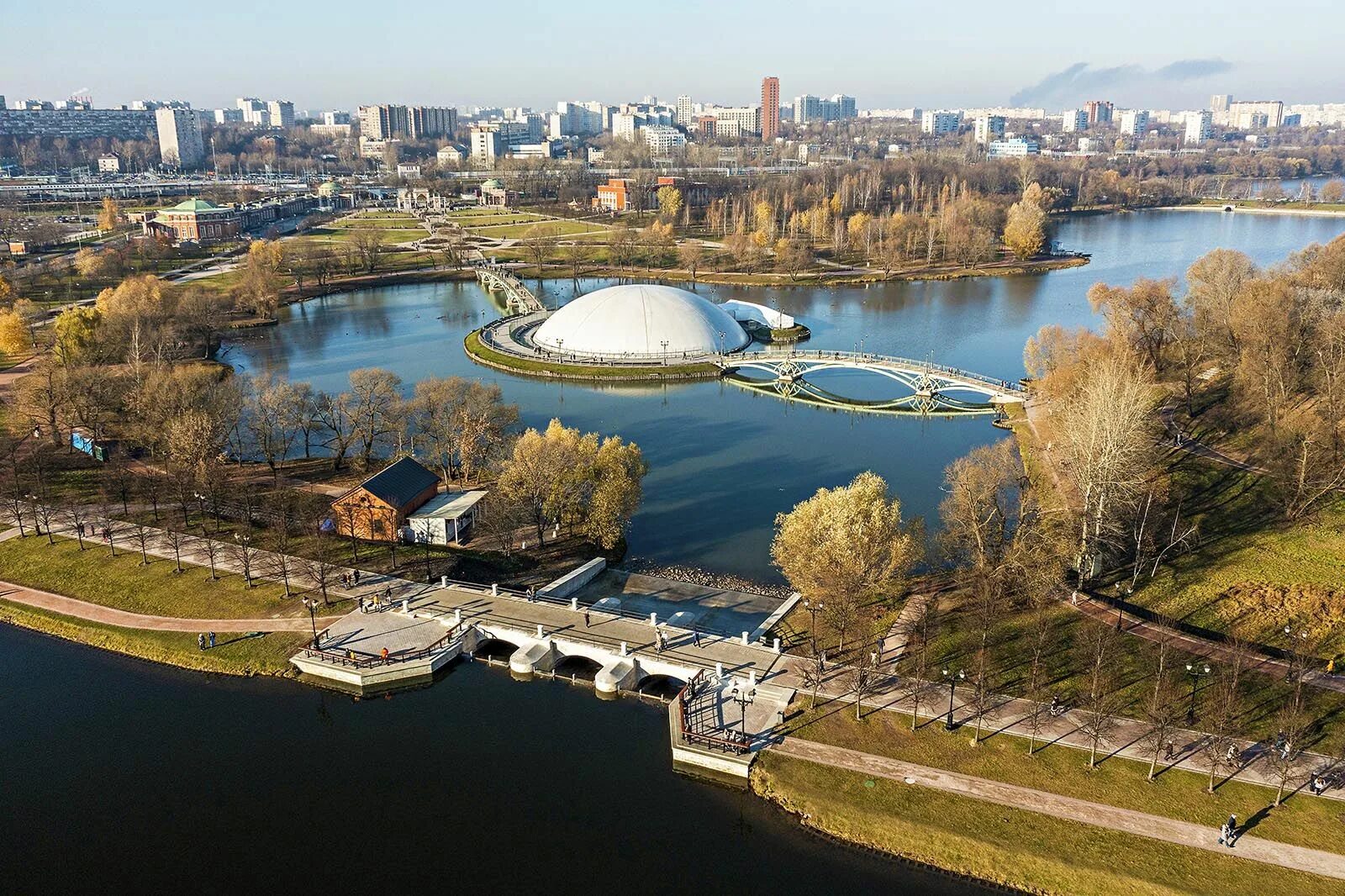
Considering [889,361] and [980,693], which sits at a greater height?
[889,361]

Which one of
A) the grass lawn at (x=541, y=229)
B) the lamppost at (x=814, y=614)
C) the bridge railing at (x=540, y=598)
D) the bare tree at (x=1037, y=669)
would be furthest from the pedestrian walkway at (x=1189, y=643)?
the grass lawn at (x=541, y=229)

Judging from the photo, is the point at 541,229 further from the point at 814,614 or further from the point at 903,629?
the point at 903,629

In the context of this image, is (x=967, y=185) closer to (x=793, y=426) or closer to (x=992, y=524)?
(x=793, y=426)

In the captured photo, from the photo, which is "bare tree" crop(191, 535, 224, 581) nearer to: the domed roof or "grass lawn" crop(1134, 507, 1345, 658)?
"grass lawn" crop(1134, 507, 1345, 658)

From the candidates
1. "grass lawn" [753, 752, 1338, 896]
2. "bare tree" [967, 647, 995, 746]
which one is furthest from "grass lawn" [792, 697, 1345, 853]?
"grass lawn" [753, 752, 1338, 896]

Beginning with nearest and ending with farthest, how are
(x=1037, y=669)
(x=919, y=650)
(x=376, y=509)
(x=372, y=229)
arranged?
(x=1037, y=669) < (x=919, y=650) < (x=376, y=509) < (x=372, y=229)

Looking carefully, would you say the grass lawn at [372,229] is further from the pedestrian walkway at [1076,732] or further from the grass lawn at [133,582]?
the pedestrian walkway at [1076,732]

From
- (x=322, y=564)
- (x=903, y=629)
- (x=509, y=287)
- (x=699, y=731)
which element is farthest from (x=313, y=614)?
(x=509, y=287)
